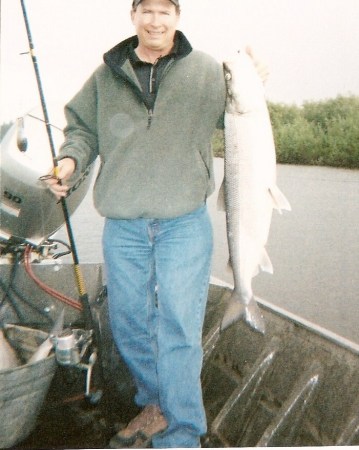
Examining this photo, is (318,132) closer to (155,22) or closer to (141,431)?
(155,22)

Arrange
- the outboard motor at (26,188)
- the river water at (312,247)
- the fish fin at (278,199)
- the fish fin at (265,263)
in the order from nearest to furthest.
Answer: the fish fin at (278,199) → the fish fin at (265,263) → the outboard motor at (26,188) → the river water at (312,247)

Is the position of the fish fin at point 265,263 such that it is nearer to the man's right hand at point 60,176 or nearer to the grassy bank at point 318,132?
the man's right hand at point 60,176

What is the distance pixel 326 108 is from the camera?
288 cm

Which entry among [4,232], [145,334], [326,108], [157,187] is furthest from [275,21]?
[4,232]

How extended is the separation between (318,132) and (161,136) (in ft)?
4.32

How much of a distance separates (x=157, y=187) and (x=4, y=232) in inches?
55.6

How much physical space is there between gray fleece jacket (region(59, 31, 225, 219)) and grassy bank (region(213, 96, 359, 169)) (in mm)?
875

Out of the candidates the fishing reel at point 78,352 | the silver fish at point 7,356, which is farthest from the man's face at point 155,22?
the silver fish at point 7,356

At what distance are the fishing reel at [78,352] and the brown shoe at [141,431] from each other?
26cm

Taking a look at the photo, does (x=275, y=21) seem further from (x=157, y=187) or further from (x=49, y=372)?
(x=49, y=372)

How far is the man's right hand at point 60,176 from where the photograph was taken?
2.09 metres

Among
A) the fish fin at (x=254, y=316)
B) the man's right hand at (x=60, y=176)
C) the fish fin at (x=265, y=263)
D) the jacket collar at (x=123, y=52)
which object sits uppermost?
the jacket collar at (x=123, y=52)

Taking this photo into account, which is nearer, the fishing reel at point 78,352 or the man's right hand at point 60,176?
the man's right hand at point 60,176

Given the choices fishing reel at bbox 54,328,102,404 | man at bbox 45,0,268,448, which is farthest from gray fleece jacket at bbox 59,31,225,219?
fishing reel at bbox 54,328,102,404
